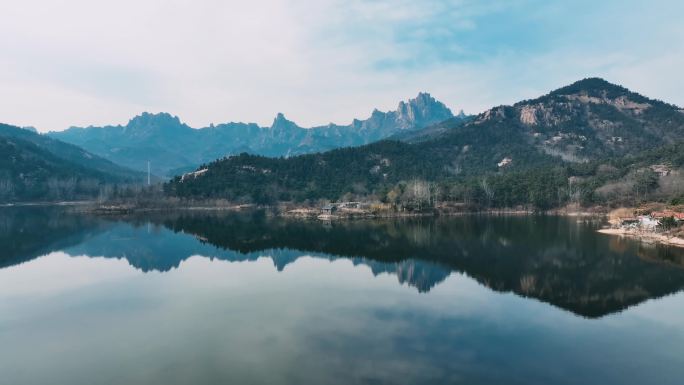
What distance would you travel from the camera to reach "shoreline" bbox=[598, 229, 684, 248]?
50375 millimetres

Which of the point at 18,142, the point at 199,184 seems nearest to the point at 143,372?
the point at 199,184

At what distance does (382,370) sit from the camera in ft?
61.8

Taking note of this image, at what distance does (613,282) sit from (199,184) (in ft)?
391

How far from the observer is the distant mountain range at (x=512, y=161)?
103 m

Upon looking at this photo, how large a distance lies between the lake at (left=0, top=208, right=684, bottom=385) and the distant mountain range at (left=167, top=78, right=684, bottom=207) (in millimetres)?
50651

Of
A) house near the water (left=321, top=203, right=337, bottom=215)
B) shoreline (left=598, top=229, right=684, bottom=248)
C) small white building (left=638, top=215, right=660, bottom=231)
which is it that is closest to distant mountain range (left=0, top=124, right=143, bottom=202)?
house near the water (left=321, top=203, right=337, bottom=215)

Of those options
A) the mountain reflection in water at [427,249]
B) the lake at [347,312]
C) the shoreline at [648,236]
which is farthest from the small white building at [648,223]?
the lake at [347,312]

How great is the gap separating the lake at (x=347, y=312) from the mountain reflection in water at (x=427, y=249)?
0.30m

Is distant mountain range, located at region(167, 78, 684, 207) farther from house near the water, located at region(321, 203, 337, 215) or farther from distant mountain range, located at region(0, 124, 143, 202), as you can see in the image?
distant mountain range, located at region(0, 124, 143, 202)

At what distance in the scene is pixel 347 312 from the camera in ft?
91.4

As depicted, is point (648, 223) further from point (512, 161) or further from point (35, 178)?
point (35, 178)

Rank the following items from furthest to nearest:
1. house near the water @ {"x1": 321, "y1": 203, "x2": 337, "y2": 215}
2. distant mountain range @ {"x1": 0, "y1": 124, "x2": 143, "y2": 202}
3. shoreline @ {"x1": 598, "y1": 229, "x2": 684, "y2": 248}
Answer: distant mountain range @ {"x1": 0, "y1": 124, "x2": 143, "y2": 202}
house near the water @ {"x1": 321, "y1": 203, "x2": 337, "y2": 215}
shoreline @ {"x1": 598, "y1": 229, "x2": 684, "y2": 248}

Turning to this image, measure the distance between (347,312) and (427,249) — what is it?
1005 inches

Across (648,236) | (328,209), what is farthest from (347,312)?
(328,209)
